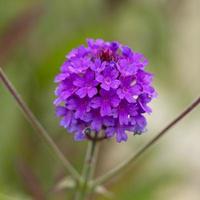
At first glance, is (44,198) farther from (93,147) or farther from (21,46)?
(21,46)

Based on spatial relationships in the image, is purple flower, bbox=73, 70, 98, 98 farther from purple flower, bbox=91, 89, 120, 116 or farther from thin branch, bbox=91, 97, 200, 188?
thin branch, bbox=91, 97, 200, 188

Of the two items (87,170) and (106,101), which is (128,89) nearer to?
(106,101)

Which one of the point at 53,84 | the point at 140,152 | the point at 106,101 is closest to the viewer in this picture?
the point at 106,101

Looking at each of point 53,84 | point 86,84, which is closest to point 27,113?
point 86,84

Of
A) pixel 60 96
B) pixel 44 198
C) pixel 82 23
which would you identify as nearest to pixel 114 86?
pixel 60 96

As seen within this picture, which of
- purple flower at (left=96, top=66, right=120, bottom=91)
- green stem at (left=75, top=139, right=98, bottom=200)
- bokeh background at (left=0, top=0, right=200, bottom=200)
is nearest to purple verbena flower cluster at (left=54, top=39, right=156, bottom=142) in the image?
purple flower at (left=96, top=66, right=120, bottom=91)

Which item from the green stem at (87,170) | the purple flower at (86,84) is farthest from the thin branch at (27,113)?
the purple flower at (86,84)
